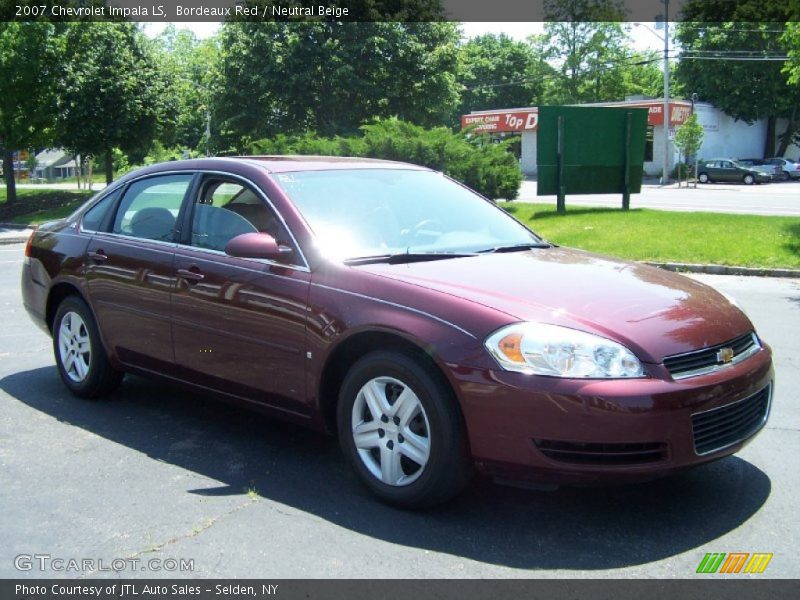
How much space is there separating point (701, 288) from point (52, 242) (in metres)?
4.47

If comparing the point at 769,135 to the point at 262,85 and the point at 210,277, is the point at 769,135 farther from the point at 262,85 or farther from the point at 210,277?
the point at 210,277

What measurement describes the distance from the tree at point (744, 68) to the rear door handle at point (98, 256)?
5788 centimetres

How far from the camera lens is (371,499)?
4172 millimetres

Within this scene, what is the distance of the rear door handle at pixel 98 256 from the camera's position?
18.8 feet

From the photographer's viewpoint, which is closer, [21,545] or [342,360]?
[21,545]

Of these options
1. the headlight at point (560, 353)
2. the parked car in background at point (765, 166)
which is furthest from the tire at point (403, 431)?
the parked car in background at point (765, 166)

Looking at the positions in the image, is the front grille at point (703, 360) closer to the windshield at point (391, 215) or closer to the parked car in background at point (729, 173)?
the windshield at point (391, 215)

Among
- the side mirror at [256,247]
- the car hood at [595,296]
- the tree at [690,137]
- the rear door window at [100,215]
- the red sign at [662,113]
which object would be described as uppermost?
the red sign at [662,113]

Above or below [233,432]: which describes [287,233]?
above

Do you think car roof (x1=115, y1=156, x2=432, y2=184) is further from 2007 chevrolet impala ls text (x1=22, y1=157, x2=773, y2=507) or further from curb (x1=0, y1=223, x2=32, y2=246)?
curb (x1=0, y1=223, x2=32, y2=246)

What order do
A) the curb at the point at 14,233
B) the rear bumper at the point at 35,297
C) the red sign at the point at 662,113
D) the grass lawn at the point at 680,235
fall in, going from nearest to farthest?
the rear bumper at the point at 35,297, the grass lawn at the point at 680,235, the curb at the point at 14,233, the red sign at the point at 662,113

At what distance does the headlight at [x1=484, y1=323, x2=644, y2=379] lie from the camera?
11.7 feet

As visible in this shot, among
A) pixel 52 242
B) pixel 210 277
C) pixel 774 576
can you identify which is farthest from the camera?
pixel 52 242

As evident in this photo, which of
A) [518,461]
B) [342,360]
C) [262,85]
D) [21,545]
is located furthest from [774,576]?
[262,85]
